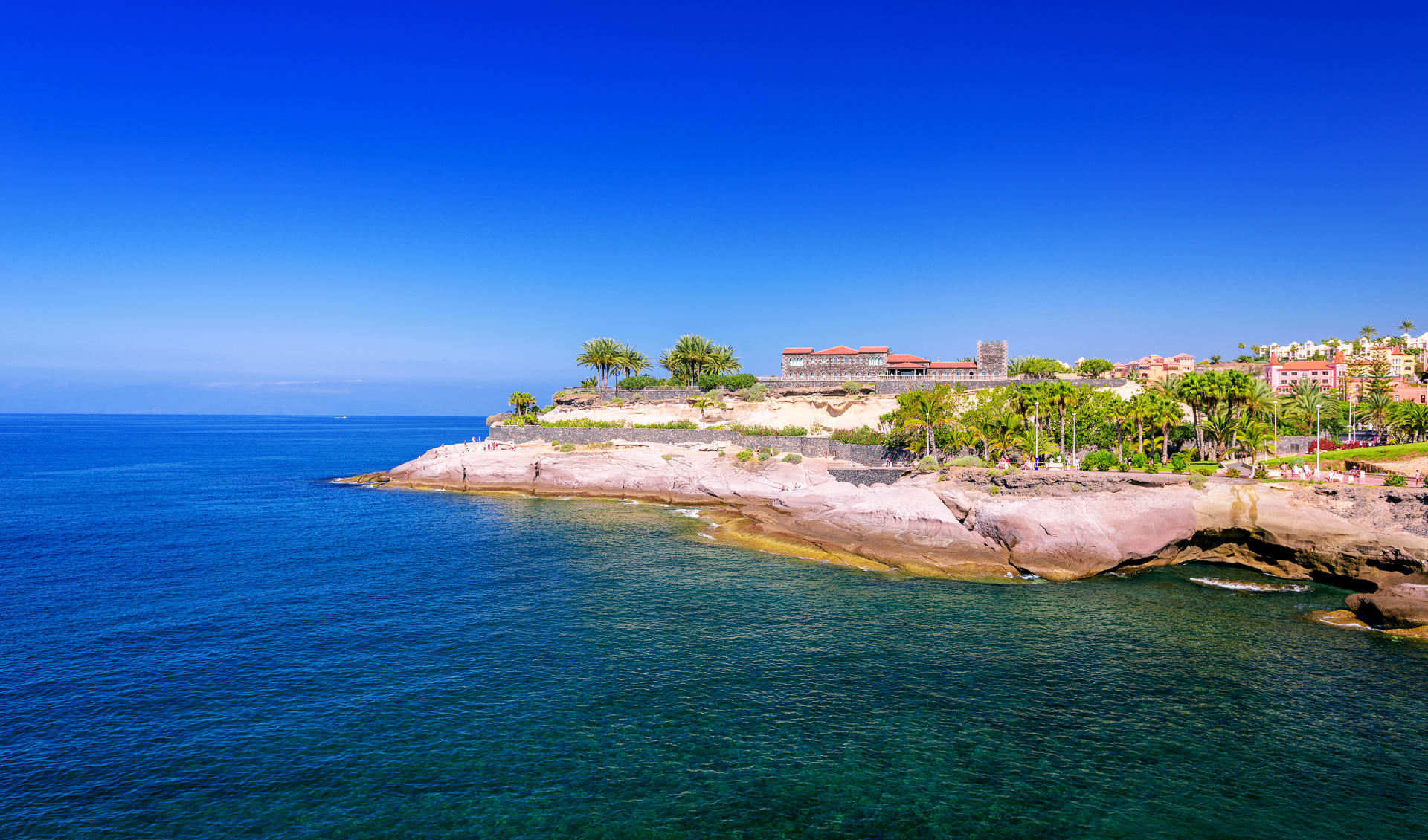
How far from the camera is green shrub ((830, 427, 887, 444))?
62.0 metres

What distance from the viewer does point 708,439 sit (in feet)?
213

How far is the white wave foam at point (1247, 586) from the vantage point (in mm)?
30359

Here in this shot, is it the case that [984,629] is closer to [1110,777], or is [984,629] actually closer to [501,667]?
[1110,777]

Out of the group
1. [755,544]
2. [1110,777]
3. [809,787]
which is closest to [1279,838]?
[1110,777]

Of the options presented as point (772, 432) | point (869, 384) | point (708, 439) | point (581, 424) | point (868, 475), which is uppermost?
point (869, 384)

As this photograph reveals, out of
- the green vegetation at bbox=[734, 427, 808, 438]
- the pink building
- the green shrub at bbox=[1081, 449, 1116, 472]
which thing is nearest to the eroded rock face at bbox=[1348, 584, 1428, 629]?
the green shrub at bbox=[1081, 449, 1116, 472]

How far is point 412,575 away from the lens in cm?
3244

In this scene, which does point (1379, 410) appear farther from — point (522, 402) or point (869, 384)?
point (522, 402)

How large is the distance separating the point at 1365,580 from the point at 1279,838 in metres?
24.2

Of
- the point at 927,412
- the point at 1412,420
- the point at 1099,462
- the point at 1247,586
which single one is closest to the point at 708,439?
the point at 927,412

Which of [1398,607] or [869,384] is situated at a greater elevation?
[869,384]

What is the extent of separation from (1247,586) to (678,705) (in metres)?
28.4

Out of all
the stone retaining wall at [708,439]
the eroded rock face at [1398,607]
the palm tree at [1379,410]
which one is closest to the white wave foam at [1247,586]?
the eroded rock face at [1398,607]

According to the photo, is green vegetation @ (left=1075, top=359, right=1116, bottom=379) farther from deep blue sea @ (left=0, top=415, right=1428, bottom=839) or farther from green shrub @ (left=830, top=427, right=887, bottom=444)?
deep blue sea @ (left=0, top=415, right=1428, bottom=839)
